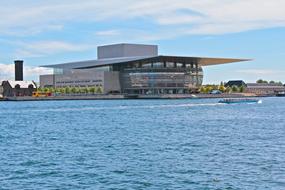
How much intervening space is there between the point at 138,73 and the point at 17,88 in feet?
84.2

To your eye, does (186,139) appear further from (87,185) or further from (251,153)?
(87,185)

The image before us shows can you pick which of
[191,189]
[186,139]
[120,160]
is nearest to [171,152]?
[120,160]

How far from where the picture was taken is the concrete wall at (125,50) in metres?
126

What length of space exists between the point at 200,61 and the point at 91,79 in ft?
77.6

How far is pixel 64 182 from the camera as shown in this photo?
13258 mm

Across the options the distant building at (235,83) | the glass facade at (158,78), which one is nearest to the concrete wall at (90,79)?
the glass facade at (158,78)

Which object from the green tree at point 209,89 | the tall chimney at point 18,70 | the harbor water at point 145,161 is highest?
the tall chimney at point 18,70

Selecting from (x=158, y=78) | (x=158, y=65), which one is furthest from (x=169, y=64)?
(x=158, y=78)

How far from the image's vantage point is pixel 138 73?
117188 millimetres

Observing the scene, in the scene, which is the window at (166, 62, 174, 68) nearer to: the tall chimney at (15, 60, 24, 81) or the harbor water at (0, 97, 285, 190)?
the tall chimney at (15, 60, 24, 81)

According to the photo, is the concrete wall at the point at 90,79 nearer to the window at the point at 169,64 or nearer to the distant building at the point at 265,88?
the window at the point at 169,64

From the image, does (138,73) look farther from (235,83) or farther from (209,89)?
(235,83)

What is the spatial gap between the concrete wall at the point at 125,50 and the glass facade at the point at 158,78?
6.76 meters

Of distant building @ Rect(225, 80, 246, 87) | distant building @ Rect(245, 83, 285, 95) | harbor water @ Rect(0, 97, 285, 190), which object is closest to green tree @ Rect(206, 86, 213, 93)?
distant building @ Rect(225, 80, 246, 87)
